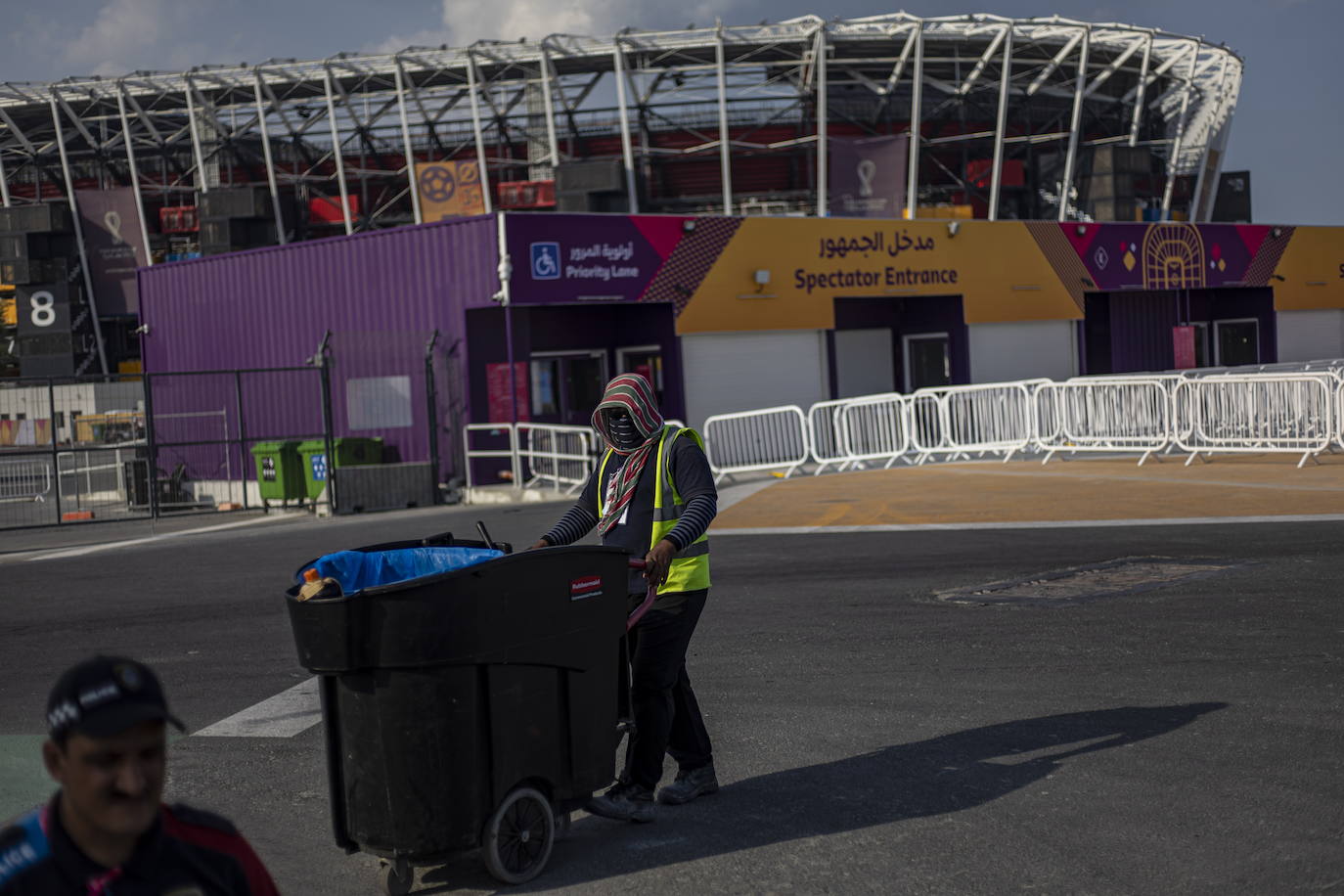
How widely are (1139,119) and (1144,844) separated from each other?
58217 millimetres

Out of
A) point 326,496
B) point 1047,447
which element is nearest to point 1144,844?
point 1047,447

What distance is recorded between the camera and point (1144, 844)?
5.17 metres

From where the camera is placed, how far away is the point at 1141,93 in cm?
5634

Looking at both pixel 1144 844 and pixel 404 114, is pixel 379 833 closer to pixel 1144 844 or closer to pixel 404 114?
pixel 1144 844

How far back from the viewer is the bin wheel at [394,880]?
16.3 feet

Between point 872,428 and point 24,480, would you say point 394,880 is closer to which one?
point 872,428

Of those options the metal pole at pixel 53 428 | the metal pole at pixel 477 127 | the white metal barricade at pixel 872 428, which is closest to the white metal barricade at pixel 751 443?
the white metal barricade at pixel 872 428

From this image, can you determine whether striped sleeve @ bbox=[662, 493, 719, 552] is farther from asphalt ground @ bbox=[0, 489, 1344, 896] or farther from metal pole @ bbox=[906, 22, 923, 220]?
metal pole @ bbox=[906, 22, 923, 220]

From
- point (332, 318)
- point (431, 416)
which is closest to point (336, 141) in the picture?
point (332, 318)

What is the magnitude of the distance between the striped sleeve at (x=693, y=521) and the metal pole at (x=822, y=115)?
1831 inches

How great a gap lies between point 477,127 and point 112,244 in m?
16.5

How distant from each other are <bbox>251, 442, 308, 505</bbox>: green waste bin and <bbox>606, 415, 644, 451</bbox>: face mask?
19791 mm

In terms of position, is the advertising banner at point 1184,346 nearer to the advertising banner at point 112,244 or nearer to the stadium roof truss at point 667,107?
the stadium roof truss at point 667,107

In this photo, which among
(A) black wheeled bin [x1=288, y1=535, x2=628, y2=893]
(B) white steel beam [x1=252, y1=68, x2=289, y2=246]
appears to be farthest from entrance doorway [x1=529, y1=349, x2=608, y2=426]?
(B) white steel beam [x1=252, y1=68, x2=289, y2=246]
